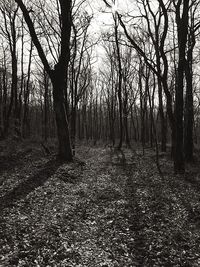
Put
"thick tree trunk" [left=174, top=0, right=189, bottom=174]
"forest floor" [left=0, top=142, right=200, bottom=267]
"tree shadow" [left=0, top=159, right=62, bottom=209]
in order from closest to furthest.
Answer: "forest floor" [left=0, top=142, right=200, bottom=267]
"tree shadow" [left=0, top=159, right=62, bottom=209]
"thick tree trunk" [left=174, top=0, right=189, bottom=174]

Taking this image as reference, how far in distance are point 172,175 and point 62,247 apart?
8070mm

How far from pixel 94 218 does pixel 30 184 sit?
321 cm

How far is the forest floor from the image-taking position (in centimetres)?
482

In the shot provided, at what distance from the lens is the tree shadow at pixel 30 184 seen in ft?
23.0

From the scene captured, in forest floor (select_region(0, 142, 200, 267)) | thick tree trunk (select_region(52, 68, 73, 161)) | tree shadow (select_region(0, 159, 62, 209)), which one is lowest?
forest floor (select_region(0, 142, 200, 267))

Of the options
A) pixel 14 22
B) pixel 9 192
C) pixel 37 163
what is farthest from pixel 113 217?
pixel 14 22

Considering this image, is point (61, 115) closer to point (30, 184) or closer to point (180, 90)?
point (30, 184)

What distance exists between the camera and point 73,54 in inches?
709

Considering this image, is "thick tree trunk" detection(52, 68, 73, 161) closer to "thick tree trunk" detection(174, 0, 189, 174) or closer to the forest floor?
the forest floor

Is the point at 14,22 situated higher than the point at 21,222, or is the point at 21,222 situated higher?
the point at 14,22

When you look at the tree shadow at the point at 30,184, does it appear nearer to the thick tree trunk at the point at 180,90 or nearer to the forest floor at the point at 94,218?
the forest floor at the point at 94,218

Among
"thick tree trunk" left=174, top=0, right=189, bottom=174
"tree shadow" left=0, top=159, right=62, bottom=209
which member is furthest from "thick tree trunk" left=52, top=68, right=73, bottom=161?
"thick tree trunk" left=174, top=0, right=189, bottom=174

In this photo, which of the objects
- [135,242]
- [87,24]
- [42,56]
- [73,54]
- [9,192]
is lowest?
[135,242]

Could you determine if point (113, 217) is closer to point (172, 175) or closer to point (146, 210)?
point (146, 210)
